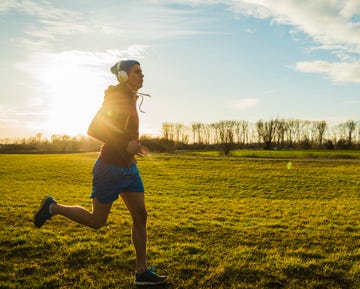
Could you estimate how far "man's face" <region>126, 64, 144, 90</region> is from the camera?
12.5 ft

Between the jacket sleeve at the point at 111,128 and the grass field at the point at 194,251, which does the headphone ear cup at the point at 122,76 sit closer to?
the jacket sleeve at the point at 111,128

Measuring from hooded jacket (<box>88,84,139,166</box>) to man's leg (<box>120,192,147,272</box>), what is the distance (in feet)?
1.45

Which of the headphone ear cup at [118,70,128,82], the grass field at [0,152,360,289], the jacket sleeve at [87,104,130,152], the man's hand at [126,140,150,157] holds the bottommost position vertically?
the grass field at [0,152,360,289]

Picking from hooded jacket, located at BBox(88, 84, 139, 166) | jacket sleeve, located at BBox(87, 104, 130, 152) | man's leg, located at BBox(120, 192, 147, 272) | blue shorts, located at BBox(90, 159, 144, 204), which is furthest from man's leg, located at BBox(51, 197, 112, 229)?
jacket sleeve, located at BBox(87, 104, 130, 152)

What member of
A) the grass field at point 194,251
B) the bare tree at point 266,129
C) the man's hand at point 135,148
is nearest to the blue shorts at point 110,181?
the man's hand at point 135,148

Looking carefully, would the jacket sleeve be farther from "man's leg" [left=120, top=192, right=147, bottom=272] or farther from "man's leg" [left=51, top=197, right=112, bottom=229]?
"man's leg" [left=51, top=197, right=112, bottom=229]

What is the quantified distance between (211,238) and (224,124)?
118 metres

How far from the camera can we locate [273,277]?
13.9 ft

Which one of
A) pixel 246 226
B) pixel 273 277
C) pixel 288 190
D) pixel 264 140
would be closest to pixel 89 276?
pixel 273 277

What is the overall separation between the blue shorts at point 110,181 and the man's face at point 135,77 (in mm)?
1018

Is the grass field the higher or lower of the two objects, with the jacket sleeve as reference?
lower

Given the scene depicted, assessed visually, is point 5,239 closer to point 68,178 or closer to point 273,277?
point 273,277

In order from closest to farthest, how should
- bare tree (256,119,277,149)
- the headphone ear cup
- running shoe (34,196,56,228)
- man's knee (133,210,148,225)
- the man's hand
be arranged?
the man's hand → the headphone ear cup → man's knee (133,210,148,225) → running shoe (34,196,56,228) → bare tree (256,119,277,149)

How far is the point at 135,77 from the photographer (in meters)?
3.83
